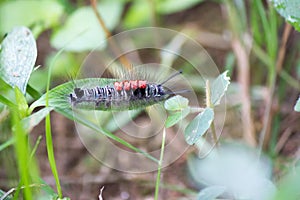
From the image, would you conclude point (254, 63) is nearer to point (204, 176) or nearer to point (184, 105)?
point (204, 176)

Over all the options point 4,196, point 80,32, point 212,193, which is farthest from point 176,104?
point 80,32

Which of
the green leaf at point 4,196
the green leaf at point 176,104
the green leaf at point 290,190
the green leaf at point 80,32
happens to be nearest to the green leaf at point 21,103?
the green leaf at point 4,196

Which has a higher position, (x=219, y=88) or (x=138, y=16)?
(x=138, y=16)

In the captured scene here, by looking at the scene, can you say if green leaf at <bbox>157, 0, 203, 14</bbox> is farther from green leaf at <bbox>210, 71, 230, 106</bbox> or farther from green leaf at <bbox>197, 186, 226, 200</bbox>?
green leaf at <bbox>197, 186, 226, 200</bbox>

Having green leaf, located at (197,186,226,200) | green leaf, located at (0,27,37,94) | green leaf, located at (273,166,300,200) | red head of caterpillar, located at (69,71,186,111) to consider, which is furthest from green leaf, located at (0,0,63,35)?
green leaf, located at (273,166,300,200)

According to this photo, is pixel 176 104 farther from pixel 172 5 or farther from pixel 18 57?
pixel 172 5
